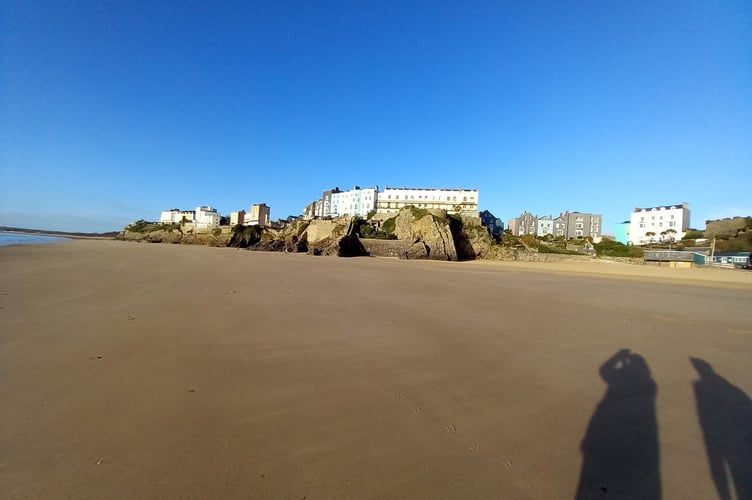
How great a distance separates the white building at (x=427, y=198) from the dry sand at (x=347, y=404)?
73.3 meters

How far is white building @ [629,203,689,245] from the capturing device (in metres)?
76.2

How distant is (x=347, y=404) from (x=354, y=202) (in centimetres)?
9338

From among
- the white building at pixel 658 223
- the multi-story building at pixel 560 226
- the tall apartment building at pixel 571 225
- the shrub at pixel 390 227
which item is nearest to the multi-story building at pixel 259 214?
the shrub at pixel 390 227

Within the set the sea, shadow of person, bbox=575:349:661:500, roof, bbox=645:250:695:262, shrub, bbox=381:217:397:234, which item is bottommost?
shadow of person, bbox=575:349:661:500

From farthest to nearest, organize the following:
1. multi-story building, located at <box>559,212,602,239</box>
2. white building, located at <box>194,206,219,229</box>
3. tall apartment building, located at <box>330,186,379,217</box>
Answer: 1. white building, located at <box>194,206,219,229</box>
2. multi-story building, located at <box>559,212,602,239</box>
3. tall apartment building, located at <box>330,186,379,217</box>

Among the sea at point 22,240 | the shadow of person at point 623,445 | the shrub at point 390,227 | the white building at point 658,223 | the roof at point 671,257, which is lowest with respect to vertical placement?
the shadow of person at point 623,445

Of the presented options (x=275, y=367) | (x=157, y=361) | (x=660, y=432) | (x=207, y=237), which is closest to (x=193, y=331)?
(x=157, y=361)

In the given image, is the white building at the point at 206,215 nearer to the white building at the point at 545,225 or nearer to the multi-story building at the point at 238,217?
the multi-story building at the point at 238,217

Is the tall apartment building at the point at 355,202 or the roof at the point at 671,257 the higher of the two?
the tall apartment building at the point at 355,202

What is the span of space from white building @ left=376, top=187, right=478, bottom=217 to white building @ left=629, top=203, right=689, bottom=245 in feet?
138

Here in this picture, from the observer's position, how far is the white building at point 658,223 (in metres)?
76.2

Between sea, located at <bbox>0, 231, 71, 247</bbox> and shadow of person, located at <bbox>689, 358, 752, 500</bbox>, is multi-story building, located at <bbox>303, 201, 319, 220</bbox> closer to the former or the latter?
sea, located at <bbox>0, 231, 71, 247</bbox>

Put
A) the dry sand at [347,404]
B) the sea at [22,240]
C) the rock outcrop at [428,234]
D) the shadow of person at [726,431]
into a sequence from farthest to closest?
the rock outcrop at [428,234]
the sea at [22,240]
the shadow of person at [726,431]
the dry sand at [347,404]

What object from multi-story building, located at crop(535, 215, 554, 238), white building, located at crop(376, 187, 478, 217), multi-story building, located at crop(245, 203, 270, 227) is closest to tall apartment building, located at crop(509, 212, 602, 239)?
multi-story building, located at crop(535, 215, 554, 238)
